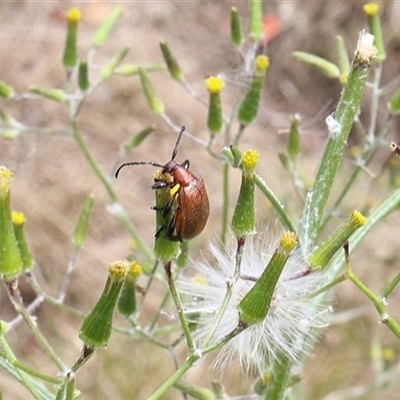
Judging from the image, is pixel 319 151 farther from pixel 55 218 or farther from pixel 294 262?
pixel 294 262

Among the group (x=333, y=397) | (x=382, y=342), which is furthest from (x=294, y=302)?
(x=382, y=342)

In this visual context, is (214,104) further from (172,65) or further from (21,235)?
(21,235)

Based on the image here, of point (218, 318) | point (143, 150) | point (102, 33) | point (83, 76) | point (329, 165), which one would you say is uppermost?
point (102, 33)

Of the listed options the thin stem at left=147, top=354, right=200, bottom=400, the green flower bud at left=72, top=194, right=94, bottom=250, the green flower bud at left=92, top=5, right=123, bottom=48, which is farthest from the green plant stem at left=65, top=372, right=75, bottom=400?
the green flower bud at left=92, top=5, right=123, bottom=48

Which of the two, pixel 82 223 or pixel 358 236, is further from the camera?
pixel 82 223

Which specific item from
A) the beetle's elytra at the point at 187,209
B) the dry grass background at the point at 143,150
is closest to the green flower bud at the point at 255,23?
the beetle's elytra at the point at 187,209

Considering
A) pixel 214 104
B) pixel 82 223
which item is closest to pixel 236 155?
pixel 214 104

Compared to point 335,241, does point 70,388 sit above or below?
below
